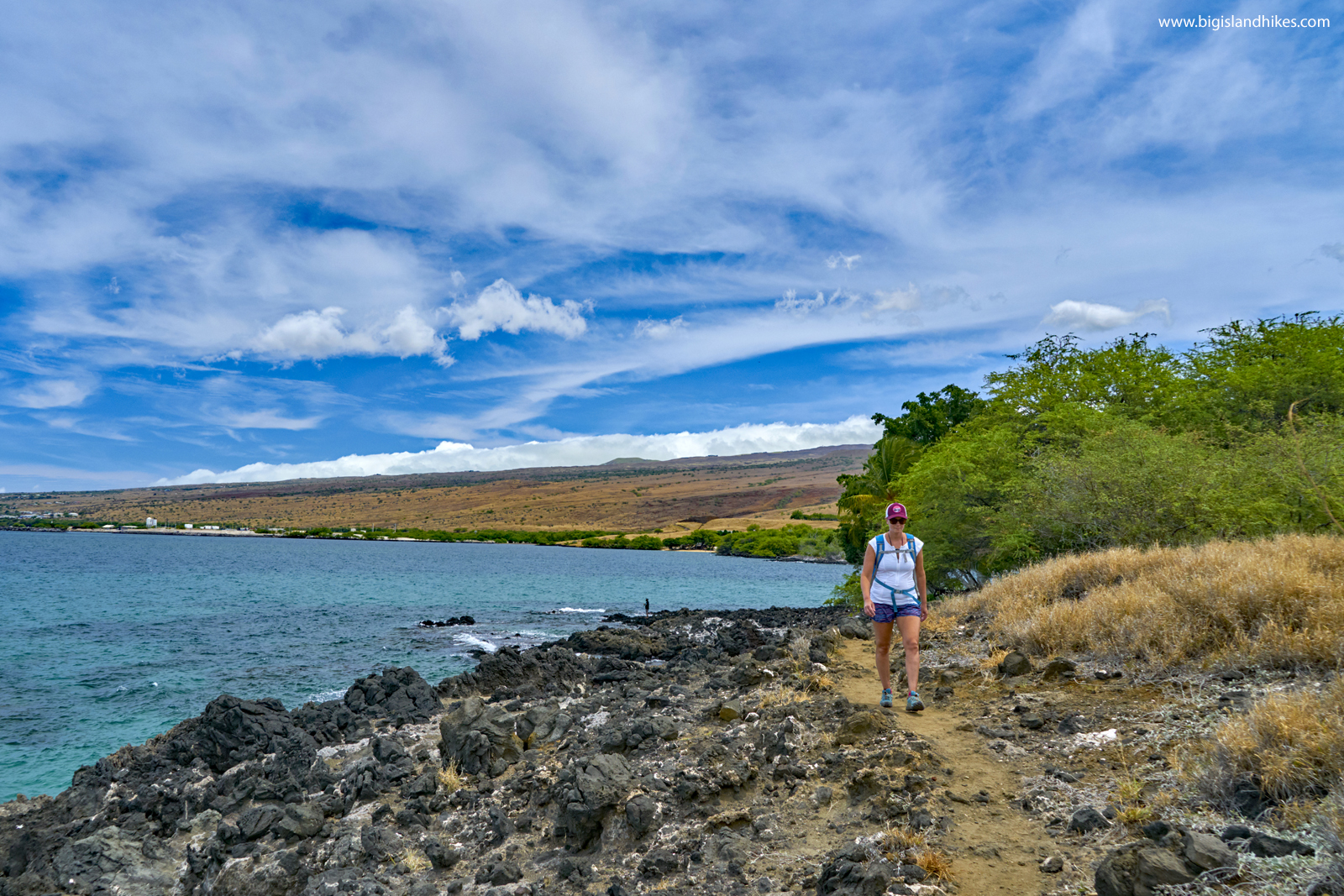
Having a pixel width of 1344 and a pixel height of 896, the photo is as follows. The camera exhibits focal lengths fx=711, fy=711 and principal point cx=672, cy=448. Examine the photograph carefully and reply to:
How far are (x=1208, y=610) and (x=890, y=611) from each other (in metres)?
3.79

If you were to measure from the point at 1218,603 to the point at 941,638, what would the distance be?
6237 millimetres

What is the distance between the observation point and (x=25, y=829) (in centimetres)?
1102

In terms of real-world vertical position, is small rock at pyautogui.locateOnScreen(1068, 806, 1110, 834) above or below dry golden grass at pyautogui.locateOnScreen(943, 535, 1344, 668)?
below

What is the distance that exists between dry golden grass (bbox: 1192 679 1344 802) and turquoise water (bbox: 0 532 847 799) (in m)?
19.5

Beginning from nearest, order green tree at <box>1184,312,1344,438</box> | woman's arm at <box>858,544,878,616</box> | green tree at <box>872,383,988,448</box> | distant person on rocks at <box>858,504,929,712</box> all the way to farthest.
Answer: distant person on rocks at <box>858,504,929,712</box> < woman's arm at <box>858,544,878,616</box> < green tree at <box>1184,312,1344,438</box> < green tree at <box>872,383,988,448</box>

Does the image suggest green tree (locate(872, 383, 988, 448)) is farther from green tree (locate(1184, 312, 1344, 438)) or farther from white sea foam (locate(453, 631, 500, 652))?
white sea foam (locate(453, 631, 500, 652))

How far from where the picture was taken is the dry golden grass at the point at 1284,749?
4.76 metres

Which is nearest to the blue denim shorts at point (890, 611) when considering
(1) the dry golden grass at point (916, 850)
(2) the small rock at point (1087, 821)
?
(1) the dry golden grass at point (916, 850)

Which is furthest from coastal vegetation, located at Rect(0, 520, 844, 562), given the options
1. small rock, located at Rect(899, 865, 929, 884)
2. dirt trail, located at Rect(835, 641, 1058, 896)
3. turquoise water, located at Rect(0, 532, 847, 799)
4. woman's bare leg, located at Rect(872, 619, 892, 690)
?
small rock, located at Rect(899, 865, 929, 884)

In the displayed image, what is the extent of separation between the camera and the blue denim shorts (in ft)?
28.9

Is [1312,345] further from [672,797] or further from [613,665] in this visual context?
[672,797]

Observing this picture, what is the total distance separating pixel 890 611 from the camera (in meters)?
8.95

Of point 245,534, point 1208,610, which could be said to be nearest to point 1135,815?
point 1208,610

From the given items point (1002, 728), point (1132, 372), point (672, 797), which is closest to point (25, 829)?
point (672, 797)
